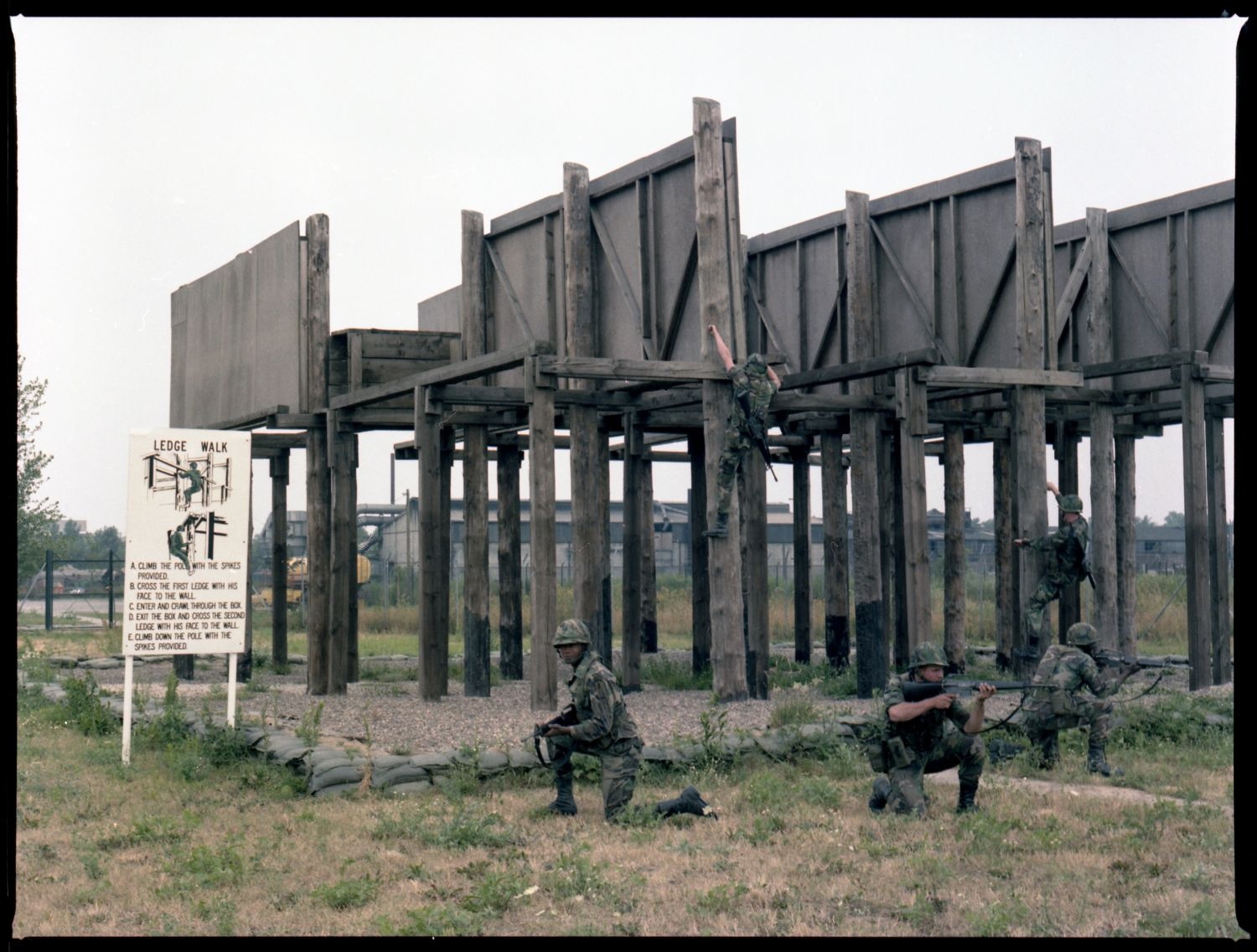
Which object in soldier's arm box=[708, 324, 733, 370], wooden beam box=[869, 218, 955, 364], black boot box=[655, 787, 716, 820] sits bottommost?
black boot box=[655, 787, 716, 820]

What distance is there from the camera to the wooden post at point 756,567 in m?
16.1

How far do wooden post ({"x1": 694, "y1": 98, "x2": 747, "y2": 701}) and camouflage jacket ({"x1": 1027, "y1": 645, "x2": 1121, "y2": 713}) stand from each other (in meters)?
3.58

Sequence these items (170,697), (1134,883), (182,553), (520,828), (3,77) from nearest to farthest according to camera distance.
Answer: (3,77) < (1134,883) < (520,828) < (182,553) < (170,697)

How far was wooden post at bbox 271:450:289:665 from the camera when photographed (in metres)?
21.2

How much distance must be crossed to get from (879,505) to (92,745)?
35.9 feet

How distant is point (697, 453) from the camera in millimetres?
19828

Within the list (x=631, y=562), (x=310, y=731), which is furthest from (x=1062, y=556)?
(x=310, y=731)

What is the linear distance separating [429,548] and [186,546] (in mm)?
3131

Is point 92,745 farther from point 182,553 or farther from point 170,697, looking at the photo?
point 182,553

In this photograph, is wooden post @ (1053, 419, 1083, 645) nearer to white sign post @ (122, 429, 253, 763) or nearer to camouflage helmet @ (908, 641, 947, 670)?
camouflage helmet @ (908, 641, 947, 670)

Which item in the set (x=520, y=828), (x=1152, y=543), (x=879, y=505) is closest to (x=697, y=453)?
(x=879, y=505)

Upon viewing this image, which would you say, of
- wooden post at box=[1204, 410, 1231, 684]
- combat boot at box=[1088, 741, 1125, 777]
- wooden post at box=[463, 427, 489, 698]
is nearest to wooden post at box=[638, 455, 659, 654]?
wooden post at box=[463, 427, 489, 698]

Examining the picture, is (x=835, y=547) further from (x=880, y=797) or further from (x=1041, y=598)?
(x=880, y=797)

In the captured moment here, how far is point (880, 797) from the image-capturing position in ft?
34.8
